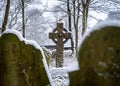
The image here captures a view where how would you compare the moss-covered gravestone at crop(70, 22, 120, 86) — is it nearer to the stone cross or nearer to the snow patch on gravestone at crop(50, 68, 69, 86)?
the snow patch on gravestone at crop(50, 68, 69, 86)

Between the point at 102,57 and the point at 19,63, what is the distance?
203 centimetres

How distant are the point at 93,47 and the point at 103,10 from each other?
86.7 feet

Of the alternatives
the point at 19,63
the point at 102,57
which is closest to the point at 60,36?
the point at 19,63

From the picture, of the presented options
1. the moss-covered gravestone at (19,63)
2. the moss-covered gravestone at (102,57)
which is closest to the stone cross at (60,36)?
the moss-covered gravestone at (19,63)

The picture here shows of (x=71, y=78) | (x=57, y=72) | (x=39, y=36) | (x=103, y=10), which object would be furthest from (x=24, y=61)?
(x=39, y=36)

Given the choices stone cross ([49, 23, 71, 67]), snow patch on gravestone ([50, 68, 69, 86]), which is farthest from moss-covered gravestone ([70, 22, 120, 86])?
stone cross ([49, 23, 71, 67])

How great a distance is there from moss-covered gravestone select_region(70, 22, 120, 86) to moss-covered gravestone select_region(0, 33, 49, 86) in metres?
1.82

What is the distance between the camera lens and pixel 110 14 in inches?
1196

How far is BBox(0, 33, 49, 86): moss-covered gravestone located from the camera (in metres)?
5.00

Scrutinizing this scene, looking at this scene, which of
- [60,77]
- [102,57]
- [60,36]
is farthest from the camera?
[60,36]

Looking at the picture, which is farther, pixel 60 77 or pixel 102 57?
pixel 60 77

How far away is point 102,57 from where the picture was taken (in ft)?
10.5

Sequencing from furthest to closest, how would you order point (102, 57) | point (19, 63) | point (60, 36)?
point (60, 36)
point (19, 63)
point (102, 57)

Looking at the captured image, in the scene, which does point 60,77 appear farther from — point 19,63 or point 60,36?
point 19,63
